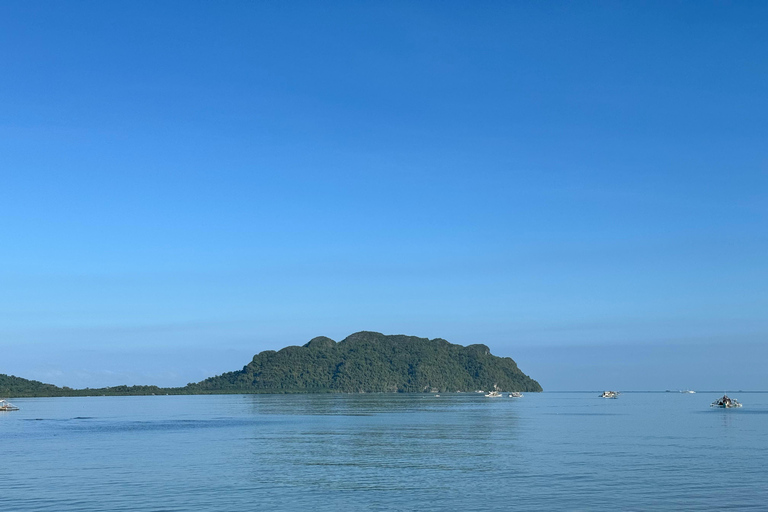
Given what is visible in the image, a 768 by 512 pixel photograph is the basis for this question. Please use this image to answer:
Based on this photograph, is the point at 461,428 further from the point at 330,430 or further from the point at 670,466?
the point at 670,466

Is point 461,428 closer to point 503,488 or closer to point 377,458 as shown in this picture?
point 377,458

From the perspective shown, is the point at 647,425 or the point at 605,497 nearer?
the point at 605,497

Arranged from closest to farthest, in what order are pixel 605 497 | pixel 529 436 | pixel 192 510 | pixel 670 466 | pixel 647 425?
pixel 192 510
pixel 605 497
pixel 670 466
pixel 529 436
pixel 647 425

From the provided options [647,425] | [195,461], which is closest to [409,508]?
[195,461]

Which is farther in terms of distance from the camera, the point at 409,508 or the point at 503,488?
the point at 503,488

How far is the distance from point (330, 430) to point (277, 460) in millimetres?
34518

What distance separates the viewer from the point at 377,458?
58.2m

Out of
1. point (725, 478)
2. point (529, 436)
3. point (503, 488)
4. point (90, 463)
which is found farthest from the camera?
point (529, 436)

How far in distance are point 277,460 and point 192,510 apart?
20.7 meters

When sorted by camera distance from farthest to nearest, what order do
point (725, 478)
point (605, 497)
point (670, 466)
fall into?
point (670, 466) < point (725, 478) < point (605, 497)

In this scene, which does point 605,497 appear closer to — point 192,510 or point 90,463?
point 192,510

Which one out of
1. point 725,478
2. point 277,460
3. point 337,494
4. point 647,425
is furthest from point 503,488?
point 647,425

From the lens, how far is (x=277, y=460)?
188 feet

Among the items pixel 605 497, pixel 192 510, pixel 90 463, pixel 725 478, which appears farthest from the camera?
pixel 90 463
